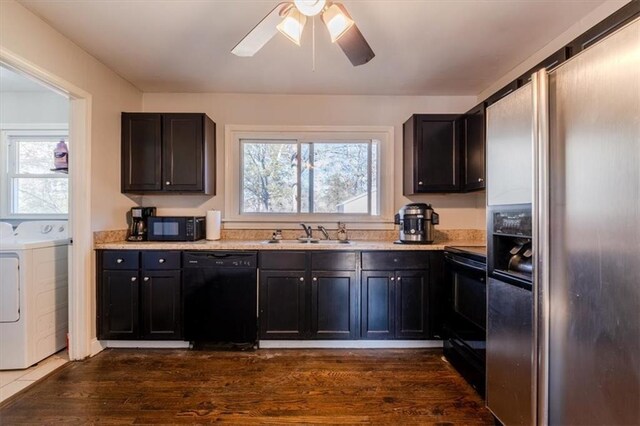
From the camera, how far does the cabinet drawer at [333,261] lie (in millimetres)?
2594

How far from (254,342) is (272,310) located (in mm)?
326

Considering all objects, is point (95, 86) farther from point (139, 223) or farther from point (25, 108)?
point (25, 108)

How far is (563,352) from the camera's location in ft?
3.89

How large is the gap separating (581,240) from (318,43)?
6.80ft

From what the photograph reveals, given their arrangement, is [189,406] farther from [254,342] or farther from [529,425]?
[529,425]

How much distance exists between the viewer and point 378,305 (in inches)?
102

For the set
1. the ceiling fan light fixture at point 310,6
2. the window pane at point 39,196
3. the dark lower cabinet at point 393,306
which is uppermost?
the ceiling fan light fixture at point 310,6

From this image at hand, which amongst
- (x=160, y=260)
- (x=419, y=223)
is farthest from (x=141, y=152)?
(x=419, y=223)

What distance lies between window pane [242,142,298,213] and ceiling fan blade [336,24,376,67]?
5.29ft

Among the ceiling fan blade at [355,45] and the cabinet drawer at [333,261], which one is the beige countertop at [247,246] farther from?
the ceiling fan blade at [355,45]

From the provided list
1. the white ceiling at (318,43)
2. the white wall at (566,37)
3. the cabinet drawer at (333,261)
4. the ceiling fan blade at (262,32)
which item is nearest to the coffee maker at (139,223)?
the white ceiling at (318,43)

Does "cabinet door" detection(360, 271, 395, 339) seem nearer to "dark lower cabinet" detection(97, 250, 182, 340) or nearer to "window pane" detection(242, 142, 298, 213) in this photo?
"window pane" detection(242, 142, 298, 213)

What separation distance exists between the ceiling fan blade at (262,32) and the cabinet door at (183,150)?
1.34 m

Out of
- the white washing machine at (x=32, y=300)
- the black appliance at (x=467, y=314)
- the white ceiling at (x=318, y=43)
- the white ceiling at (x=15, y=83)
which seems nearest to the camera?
the white ceiling at (x=318, y=43)
